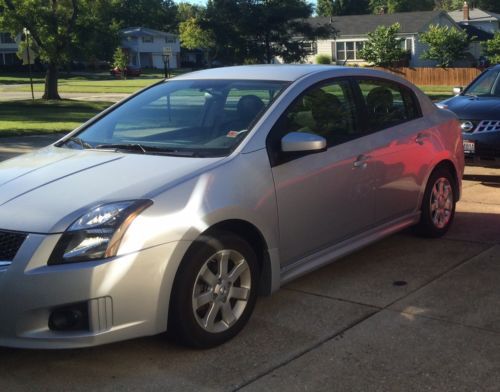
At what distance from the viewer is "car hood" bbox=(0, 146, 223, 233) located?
3.51 meters

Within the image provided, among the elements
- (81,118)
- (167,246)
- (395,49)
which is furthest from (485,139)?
(395,49)

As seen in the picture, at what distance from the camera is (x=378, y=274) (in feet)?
17.0

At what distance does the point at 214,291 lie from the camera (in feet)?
12.6

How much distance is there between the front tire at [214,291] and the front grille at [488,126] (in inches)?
222

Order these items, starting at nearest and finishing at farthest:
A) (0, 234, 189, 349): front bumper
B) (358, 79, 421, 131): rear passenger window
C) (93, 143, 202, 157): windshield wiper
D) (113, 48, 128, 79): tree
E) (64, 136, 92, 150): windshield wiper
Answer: (0, 234, 189, 349): front bumper < (93, 143, 202, 157): windshield wiper < (64, 136, 92, 150): windshield wiper < (358, 79, 421, 131): rear passenger window < (113, 48, 128, 79): tree

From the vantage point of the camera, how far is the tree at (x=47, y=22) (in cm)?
3027

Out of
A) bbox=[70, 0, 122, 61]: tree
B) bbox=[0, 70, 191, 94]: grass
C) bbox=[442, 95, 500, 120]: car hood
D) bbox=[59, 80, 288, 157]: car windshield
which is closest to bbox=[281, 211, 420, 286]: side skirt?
bbox=[59, 80, 288, 157]: car windshield

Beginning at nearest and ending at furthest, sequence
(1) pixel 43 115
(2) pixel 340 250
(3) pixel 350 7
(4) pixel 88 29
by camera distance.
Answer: (2) pixel 340 250, (1) pixel 43 115, (4) pixel 88 29, (3) pixel 350 7

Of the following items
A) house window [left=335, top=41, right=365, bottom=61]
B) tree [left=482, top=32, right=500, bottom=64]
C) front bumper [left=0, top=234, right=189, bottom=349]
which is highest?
house window [left=335, top=41, right=365, bottom=61]

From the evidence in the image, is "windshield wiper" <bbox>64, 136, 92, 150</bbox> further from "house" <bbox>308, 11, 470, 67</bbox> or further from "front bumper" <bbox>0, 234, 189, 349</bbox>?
"house" <bbox>308, 11, 470, 67</bbox>

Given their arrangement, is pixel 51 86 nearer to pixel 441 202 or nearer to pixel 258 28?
pixel 258 28

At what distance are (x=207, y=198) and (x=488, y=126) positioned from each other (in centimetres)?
603

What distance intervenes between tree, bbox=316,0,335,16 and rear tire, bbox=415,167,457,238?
87854 mm

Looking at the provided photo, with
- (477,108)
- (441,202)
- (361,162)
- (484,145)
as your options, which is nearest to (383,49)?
(477,108)
